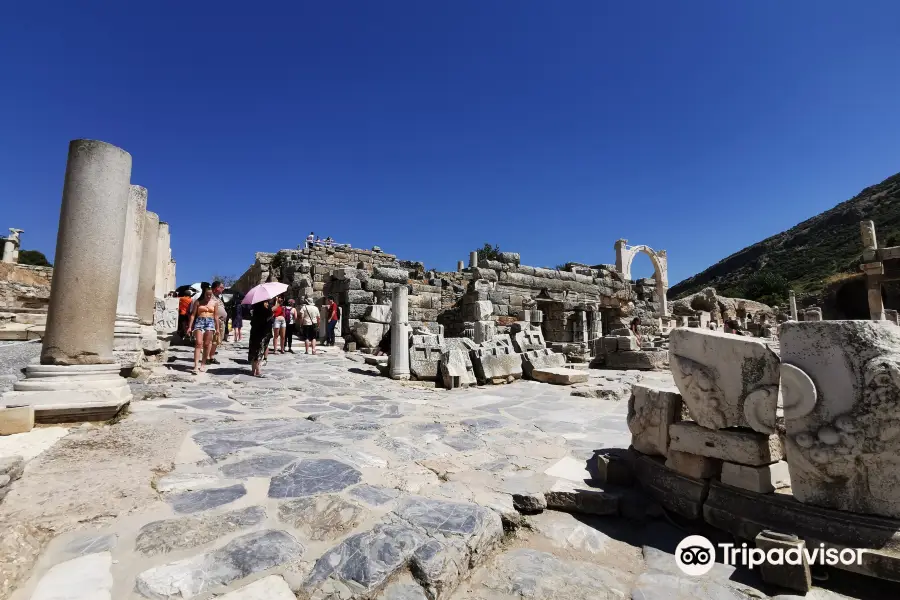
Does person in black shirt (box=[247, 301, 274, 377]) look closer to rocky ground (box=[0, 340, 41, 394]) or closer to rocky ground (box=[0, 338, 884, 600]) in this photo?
rocky ground (box=[0, 340, 41, 394])

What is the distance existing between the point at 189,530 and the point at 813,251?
220ft

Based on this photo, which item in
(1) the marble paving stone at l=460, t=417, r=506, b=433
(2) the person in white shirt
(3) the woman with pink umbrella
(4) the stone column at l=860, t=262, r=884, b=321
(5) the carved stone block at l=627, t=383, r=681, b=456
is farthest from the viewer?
(4) the stone column at l=860, t=262, r=884, b=321

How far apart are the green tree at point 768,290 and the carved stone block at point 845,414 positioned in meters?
45.7

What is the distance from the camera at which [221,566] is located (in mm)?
1798

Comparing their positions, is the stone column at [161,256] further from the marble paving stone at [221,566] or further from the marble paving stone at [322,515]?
the marble paving stone at [221,566]

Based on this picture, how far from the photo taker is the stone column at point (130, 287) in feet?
19.6

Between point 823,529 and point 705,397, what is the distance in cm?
79

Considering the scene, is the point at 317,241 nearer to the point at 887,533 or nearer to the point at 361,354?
the point at 361,354

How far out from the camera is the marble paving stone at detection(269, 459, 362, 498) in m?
2.58

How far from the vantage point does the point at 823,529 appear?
2164 millimetres

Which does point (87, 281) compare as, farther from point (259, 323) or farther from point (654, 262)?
point (654, 262)

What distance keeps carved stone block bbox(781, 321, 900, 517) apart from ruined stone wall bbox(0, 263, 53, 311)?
49.6 feet

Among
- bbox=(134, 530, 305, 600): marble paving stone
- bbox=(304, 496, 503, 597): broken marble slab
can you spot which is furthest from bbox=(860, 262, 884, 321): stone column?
bbox=(134, 530, 305, 600): marble paving stone

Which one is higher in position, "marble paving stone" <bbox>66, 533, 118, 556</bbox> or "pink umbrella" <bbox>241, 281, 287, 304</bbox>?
"pink umbrella" <bbox>241, 281, 287, 304</bbox>
